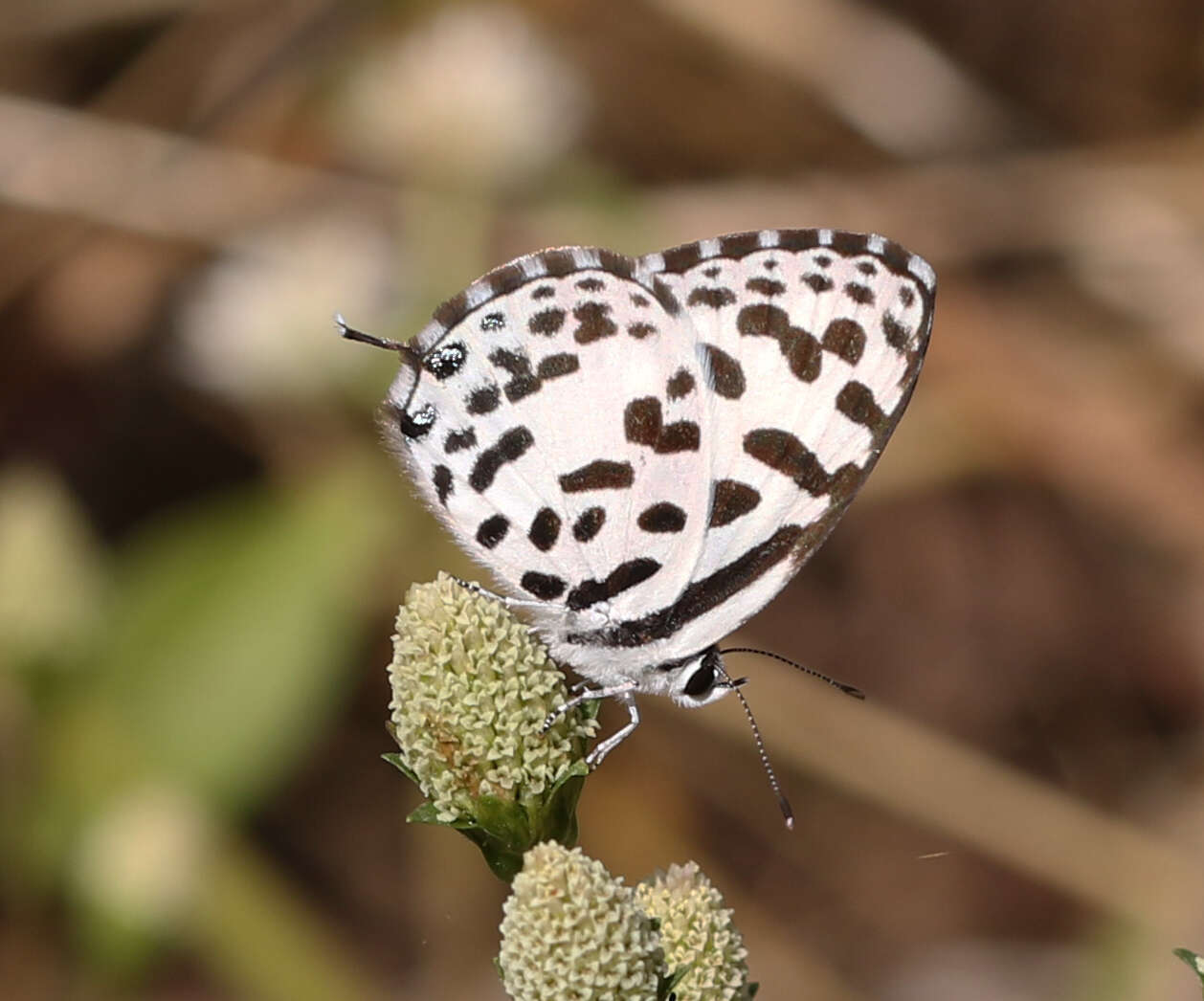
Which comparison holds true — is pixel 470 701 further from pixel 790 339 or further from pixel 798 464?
pixel 790 339

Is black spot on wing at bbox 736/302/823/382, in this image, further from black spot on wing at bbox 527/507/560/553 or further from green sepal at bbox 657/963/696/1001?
green sepal at bbox 657/963/696/1001

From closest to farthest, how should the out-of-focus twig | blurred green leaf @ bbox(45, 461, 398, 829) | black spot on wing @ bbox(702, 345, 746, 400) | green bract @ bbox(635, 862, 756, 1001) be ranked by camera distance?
green bract @ bbox(635, 862, 756, 1001)
black spot on wing @ bbox(702, 345, 746, 400)
blurred green leaf @ bbox(45, 461, 398, 829)
the out-of-focus twig

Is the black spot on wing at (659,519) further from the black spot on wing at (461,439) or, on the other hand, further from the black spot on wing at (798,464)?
the black spot on wing at (461,439)

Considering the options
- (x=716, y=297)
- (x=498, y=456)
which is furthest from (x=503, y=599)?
(x=716, y=297)

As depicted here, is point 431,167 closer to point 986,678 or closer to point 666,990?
point 986,678

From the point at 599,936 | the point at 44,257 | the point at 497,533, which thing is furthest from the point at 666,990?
the point at 44,257

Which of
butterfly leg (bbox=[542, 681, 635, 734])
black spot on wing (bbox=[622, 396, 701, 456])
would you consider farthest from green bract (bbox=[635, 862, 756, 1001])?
black spot on wing (bbox=[622, 396, 701, 456])

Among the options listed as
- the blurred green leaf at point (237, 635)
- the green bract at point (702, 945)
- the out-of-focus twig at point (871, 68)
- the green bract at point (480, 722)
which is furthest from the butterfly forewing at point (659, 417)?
the out-of-focus twig at point (871, 68)
